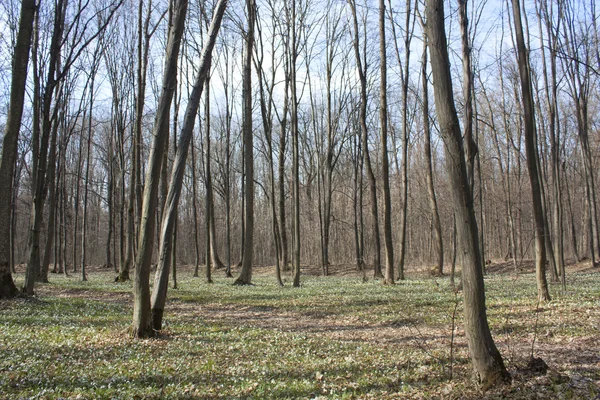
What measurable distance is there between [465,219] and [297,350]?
3747 mm

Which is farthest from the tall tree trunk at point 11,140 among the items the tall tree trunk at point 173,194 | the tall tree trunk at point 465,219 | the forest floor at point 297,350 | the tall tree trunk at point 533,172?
the tall tree trunk at point 533,172

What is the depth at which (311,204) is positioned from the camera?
42.0m

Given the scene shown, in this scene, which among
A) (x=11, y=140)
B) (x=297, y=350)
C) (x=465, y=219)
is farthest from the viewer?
(x=11, y=140)

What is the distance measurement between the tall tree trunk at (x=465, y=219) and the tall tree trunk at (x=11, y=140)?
11152mm

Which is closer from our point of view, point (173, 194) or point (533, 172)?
point (173, 194)

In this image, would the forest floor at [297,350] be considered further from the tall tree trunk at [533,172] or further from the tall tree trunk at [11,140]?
the tall tree trunk at [11,140]

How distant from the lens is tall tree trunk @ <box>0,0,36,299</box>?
11.0 meters

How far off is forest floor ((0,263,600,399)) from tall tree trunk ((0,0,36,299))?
872mm

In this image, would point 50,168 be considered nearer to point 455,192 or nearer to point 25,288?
point 25,288

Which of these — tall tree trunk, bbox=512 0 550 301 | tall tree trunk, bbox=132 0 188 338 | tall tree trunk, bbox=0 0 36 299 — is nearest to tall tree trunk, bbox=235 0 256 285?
tall tree trunk, bbox=0 0 36 299

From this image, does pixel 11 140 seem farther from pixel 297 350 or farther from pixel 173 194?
pixel 297 350

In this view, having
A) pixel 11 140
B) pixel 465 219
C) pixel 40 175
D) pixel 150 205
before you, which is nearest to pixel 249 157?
pixel 40 175

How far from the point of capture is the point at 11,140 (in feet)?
36.8

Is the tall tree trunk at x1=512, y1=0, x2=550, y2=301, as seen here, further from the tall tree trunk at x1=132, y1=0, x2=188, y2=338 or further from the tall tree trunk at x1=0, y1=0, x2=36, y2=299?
the tall tree trunk at x1=0, y1=0, x2=36, y2=299
